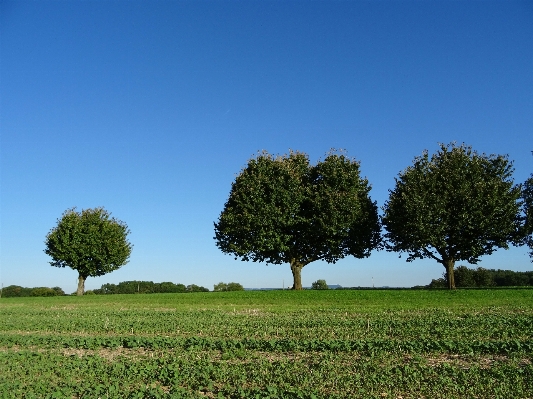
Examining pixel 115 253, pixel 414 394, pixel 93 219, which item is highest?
pixel 93 219

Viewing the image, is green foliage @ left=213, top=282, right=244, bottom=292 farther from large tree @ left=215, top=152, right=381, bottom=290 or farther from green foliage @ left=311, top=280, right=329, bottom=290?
large tree @ left=215, top=152, right=381, bottom=290

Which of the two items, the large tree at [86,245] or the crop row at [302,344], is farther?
the large tree at [86,245]

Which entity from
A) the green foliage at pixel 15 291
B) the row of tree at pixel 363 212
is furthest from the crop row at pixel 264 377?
the green foliage at pixel 15 291

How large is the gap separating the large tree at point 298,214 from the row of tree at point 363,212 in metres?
0.12

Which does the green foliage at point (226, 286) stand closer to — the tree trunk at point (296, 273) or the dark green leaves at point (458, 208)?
the tree trunk at point (296, 273)

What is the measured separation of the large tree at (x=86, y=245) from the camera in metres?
63.7

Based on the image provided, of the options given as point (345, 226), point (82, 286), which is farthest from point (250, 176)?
point (82, 286)

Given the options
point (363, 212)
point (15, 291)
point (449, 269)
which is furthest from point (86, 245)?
point (449, 269)

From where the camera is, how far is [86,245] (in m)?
64.0

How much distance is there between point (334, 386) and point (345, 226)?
41.4m

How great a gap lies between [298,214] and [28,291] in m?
50.8

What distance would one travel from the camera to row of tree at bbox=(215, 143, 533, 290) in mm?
47000

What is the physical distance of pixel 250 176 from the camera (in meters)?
51.7

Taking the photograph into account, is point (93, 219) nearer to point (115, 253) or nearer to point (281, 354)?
point (115, 253)
